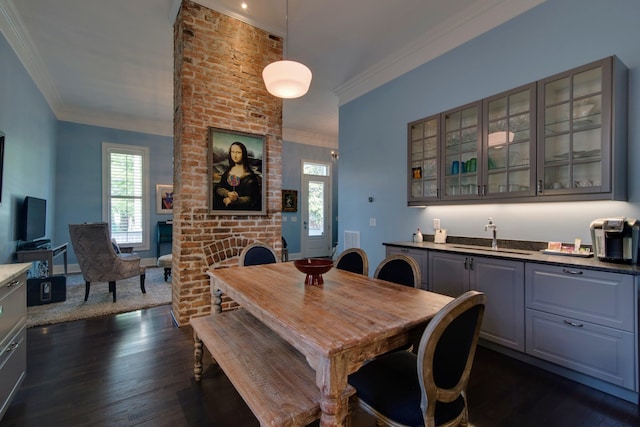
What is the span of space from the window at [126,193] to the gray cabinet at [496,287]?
252 inches

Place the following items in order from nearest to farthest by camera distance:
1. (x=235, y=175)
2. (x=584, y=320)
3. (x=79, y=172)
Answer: (x=584, y=320)
(x=235, y=175)
(x=79, y=172)

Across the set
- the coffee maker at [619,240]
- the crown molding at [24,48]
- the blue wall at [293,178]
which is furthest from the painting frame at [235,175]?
the blue wall at [293,178]

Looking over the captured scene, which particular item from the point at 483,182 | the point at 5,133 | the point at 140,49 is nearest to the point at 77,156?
the point at 5,133

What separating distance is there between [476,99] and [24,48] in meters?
5.63

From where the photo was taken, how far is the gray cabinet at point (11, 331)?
166 centimetres

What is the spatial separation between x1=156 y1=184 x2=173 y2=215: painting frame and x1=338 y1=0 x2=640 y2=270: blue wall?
4182 millimetres

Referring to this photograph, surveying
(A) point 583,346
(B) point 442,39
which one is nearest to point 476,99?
(B) point 442,39

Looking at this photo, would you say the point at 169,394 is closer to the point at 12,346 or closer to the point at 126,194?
the point at 12,346

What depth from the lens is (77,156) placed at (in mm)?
5930

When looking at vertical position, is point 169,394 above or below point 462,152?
below

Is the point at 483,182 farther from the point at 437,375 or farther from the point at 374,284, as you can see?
the point at 437,375

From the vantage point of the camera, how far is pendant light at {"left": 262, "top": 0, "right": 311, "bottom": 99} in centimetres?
227

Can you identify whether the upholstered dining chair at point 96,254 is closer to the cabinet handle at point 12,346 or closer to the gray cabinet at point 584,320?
the cabinet handle at point 12,346

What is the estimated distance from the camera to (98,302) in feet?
12.6
